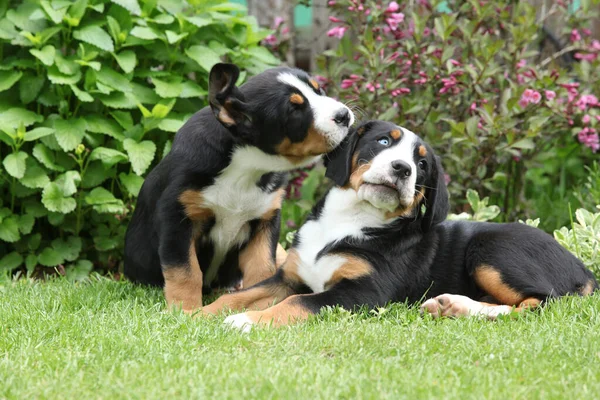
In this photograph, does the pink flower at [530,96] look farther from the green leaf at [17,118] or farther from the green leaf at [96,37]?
the green leaf at [17,118]

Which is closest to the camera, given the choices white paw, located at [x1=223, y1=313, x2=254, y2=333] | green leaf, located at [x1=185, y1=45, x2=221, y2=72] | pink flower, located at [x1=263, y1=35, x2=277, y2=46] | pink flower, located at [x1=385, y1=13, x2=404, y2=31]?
white paw, located at [x1=223, y1=313, x2=254, y2=333]

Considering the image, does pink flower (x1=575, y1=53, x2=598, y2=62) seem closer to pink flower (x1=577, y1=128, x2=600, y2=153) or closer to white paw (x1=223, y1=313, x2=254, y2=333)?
pink flower (x1=577, y1=128, x2=600, y2=153)

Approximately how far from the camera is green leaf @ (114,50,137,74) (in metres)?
5.91

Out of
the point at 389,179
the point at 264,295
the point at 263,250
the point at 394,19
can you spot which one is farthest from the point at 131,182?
the point at 389,179

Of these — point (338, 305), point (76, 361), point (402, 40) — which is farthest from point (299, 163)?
point (402, 40)

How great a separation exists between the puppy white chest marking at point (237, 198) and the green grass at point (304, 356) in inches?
23.5

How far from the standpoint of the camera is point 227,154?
14.9 feet

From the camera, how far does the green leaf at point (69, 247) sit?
20.1 feet

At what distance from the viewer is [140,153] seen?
583cm

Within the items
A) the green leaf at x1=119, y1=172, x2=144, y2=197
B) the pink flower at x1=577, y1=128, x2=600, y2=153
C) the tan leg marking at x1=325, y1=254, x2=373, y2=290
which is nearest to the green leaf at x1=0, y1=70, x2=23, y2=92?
the green leaf at x1=119, y1=172, x2=144, y2=197

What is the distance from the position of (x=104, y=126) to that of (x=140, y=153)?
38 cm

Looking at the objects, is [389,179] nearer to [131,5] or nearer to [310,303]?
[310,303]

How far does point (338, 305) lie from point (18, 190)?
283cm

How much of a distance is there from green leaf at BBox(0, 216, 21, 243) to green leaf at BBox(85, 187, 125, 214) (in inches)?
20.8
